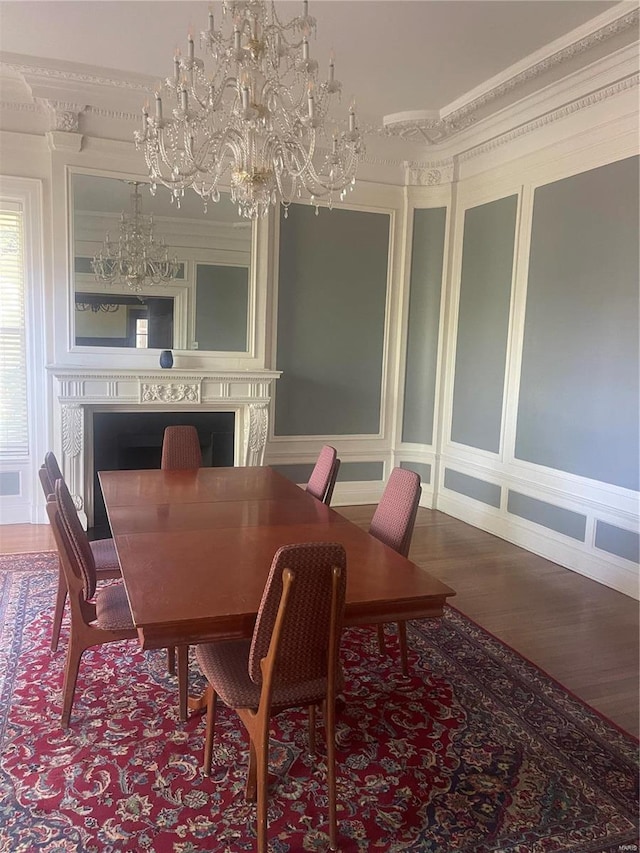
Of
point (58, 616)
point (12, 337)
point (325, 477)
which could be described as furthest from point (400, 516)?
point (12, 337)

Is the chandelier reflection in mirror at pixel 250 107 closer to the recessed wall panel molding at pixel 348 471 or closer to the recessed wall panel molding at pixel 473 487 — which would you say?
the recessed wall panel molding at pixel 348 471

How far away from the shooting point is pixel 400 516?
2674 millimetres

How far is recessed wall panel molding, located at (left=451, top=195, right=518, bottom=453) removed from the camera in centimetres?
489

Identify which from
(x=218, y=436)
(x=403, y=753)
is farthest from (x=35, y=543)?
(x=403, y=753)

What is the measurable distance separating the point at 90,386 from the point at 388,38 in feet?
Answer: 10.3

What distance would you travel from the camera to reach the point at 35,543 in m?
4.37

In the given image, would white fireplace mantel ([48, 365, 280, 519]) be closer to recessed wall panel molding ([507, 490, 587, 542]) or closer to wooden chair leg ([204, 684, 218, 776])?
recessed wall panel molding ([507, 490, 587, 542])

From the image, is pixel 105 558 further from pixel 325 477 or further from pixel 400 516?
pixel 400 516

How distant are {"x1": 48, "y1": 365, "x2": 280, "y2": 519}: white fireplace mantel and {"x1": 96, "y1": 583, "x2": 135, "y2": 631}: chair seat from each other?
2451 millimetres

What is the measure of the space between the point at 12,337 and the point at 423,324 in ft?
11.4

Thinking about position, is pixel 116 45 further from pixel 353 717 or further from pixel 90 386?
pixel 353 717

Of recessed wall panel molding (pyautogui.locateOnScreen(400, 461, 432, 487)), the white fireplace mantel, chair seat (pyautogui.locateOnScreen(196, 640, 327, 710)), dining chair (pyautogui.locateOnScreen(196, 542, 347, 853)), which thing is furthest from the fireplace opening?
dining chair (pyautogui.locateOnScreen(196, 542, 347, 853))

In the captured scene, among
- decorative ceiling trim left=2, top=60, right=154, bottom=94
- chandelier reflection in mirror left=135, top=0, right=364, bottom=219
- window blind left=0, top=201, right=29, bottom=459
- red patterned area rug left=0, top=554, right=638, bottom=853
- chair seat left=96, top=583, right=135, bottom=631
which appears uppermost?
decorative ceiling trim left=2, top=60, right=154, bottom=94

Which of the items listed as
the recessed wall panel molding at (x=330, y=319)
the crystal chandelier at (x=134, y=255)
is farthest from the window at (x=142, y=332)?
the recessed wall panel molding at (x=330, y=319)
